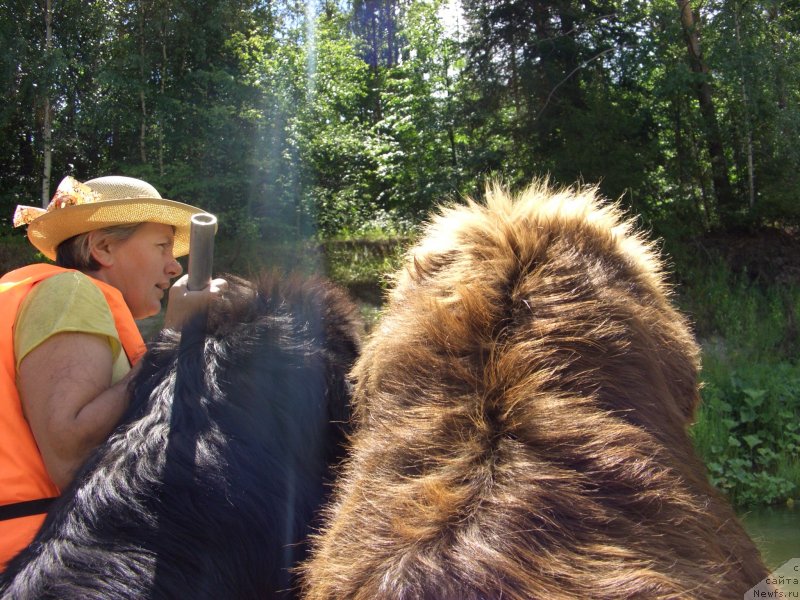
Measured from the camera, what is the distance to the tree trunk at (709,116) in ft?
37.8

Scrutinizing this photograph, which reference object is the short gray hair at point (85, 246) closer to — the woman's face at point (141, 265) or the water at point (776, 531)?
the woman's face at point (141, 265)

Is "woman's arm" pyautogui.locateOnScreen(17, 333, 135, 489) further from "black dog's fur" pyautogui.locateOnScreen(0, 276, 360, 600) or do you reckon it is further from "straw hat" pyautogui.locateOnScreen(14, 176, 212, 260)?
"straw hat" pyautogui.locateOnScreen(14, 176, 212, 260)

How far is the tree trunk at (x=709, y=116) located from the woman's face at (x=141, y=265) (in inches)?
429

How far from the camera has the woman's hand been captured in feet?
6.26

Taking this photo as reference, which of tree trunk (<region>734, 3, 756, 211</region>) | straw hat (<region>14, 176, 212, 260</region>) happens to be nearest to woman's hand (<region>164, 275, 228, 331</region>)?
straw hat (<region>14, 176, 212, 260</region>)

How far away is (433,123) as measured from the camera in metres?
13.2

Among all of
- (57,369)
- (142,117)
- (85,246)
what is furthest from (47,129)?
(57,369)

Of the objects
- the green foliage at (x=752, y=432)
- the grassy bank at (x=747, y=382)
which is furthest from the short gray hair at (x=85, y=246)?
the green foliage at (x=752, y=432)

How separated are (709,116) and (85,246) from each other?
11516mm

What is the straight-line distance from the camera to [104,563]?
1449 millimetres

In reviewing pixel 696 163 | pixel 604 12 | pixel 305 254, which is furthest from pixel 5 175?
pixel 696 163

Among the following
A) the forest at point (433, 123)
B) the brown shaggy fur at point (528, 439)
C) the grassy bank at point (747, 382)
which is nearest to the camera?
the brown shaggy fur at point (528, 439)

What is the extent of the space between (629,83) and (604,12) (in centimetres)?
127

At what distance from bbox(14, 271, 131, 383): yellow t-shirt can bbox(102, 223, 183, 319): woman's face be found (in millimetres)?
316
